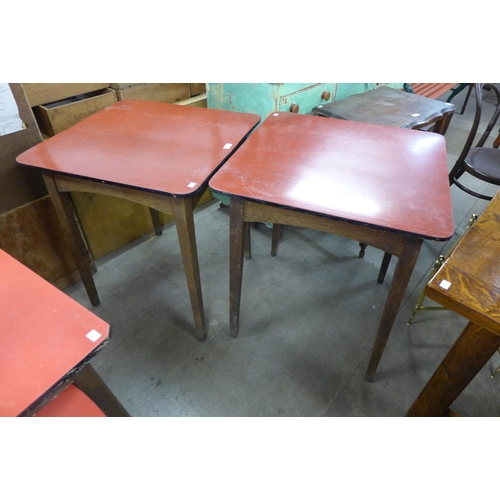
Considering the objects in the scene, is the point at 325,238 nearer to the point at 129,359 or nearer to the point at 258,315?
the point at 258,315

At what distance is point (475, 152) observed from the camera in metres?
1.92

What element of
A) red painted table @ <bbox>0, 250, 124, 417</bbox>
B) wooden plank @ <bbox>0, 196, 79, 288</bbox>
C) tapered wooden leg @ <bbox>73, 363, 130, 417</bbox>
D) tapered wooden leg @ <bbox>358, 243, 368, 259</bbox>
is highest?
red painted table @ <bbox>0, 250, 124, 417</bbox>

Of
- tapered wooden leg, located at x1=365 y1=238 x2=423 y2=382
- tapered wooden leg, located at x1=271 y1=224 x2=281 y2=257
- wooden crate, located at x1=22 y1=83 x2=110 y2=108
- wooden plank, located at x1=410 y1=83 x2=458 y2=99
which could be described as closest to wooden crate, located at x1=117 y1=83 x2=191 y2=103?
wooden crate, located at x1=22 y1=83 x2=110 y2=108

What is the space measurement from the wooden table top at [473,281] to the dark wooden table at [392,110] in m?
1.10

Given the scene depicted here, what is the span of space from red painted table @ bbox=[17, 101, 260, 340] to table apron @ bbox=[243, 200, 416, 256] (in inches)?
7.3

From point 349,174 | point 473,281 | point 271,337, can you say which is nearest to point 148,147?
point 349,174

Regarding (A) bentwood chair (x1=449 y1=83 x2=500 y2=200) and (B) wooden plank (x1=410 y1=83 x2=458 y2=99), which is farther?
(B) wooden plank (x1=410 y1=83 x2=458 y2=99)

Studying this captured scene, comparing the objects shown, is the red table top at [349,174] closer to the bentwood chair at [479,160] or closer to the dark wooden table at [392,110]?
the dark wooden table at [392,110]

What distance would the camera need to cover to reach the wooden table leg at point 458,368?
75 cm

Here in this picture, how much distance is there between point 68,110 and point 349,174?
1261 mm

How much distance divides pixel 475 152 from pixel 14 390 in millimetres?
2314

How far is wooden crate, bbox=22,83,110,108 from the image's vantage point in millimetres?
1385

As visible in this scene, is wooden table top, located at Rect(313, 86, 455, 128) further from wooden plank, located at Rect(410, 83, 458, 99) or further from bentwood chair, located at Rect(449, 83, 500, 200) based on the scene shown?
wooden plank, located at Rect(410, 83, 458, 99)

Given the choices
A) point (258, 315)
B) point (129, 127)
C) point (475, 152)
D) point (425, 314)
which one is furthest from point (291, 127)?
point (475, 152)
